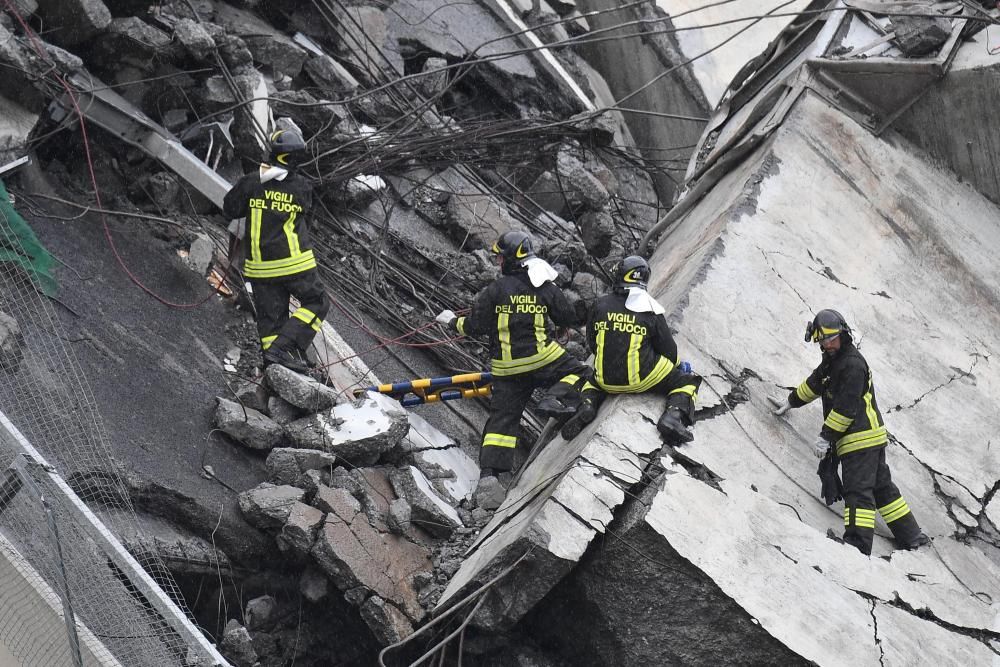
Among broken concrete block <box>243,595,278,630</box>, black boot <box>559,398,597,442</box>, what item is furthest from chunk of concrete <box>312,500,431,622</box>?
black boot <box>559,398,597,442</box>

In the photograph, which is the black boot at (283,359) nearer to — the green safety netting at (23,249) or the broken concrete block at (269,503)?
the broken concrete block at (269,503)

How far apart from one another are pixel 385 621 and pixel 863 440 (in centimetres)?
266

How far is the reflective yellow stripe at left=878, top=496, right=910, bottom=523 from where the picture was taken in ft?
20.2

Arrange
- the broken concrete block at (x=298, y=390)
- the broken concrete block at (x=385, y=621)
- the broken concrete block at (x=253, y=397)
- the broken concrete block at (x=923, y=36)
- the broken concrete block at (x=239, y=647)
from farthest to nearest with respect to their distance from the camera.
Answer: the broken concrete block at (x=923, y=36) → the broken concrete block at (x=253, y=397) → the broken concrete block at (x=298, y=390) → the broken concrete block at (x=239, y=647) → the broken concrete block at (x=385, y=621)

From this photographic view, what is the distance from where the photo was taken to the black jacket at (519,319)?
275 inches

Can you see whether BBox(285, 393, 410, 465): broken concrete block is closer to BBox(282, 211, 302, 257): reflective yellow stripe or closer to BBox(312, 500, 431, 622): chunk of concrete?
BBox(312, 500, 431, 622): chunk of concrete

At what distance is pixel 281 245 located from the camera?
7.30 metres

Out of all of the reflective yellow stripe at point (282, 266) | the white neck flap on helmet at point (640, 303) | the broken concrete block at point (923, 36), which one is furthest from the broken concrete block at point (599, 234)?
the white neck flap on helmet at point (640, 303)

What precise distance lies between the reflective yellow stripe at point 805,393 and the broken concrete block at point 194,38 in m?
5.01

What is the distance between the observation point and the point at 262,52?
966 cm

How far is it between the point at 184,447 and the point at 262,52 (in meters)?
4.28

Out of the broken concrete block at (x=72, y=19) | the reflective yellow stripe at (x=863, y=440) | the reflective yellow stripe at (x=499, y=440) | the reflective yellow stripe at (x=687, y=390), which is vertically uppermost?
the broken concrete block at (x=72, y=19)

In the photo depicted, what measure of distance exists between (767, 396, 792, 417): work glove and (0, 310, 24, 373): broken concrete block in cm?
417

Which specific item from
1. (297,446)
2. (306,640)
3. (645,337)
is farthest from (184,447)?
(645,337)
